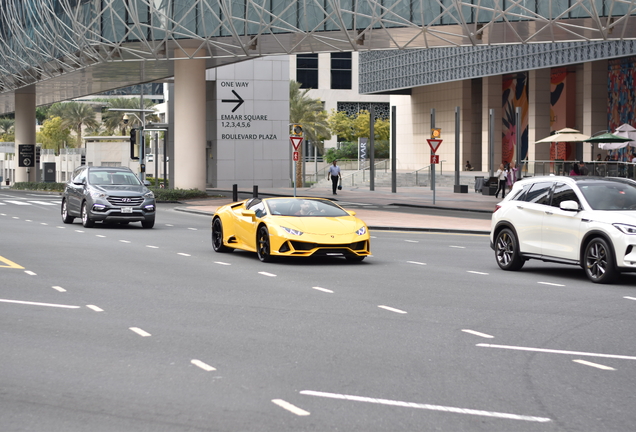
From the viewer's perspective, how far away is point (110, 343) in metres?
8.80

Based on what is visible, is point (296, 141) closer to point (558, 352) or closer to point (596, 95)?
point (558, 352)

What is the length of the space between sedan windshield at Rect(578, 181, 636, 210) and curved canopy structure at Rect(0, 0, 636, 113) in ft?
62.4

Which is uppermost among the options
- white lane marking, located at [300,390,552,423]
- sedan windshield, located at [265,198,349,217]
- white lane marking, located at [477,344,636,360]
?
sedan windshield, located at [265,198,349,217]

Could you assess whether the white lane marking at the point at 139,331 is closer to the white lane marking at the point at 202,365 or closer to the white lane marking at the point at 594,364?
the white lane marking at the point at 202,365

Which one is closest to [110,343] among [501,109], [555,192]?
[555,192]

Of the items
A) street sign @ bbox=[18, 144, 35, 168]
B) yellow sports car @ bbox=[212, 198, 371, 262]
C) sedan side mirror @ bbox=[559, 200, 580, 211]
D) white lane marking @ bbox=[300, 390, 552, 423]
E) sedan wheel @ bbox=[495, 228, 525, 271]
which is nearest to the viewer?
white lane marking @ bbox=[300, 390, 552, 423]

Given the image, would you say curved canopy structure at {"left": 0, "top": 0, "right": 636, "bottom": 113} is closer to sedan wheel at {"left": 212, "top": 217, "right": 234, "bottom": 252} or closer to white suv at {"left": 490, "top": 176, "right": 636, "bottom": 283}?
sedan wheel at {"left": 212, "top": 217, "right": 234, "bottom": 252}

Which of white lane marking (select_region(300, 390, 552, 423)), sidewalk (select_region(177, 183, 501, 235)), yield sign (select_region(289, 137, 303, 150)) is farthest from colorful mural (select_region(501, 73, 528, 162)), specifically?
white lane marking (select_region(300, 390, 552, 423))

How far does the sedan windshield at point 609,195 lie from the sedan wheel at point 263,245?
5.29 metres

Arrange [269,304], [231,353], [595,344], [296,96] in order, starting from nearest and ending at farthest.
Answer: [231,353] < [595,344] < [269,304] < [296,96]

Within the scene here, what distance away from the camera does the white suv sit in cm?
1353

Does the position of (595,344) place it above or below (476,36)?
below

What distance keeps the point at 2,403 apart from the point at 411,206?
3384 centimetres

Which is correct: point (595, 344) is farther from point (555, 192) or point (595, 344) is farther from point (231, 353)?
point (555, 192)
